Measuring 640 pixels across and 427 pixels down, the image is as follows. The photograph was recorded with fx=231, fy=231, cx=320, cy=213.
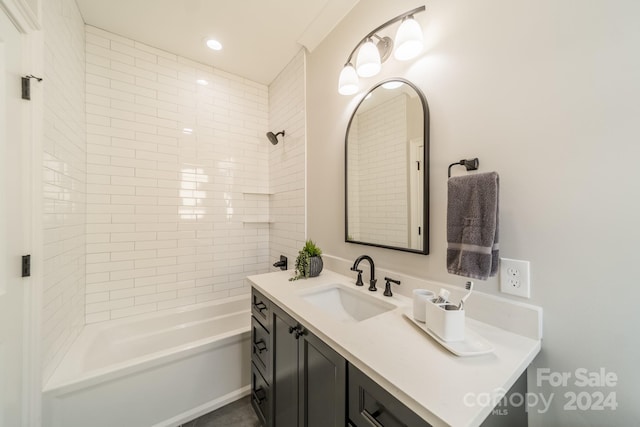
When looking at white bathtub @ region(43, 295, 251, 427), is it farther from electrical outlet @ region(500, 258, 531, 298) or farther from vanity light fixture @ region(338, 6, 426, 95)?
vanity light fixture @ region(338, 6, 426, 95)

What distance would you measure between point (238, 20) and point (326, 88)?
2.68ft

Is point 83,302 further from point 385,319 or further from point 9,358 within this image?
point 385,319

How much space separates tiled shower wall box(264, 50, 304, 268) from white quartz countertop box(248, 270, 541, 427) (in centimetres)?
118

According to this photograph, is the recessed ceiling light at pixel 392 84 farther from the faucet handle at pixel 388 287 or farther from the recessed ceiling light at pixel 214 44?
the recessed ceiling light at pixel 214 44

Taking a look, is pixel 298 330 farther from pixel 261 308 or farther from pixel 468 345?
pixel 468 345

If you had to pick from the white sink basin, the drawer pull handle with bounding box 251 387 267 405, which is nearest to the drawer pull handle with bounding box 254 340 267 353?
the drawer pull handle with bounding box 251 387 267 405

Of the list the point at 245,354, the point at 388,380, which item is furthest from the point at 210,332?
the point at 388,380

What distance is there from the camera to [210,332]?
2182 mm

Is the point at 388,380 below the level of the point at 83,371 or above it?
above

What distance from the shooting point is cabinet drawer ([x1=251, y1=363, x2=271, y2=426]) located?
131 cm

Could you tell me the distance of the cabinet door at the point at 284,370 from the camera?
104 cm

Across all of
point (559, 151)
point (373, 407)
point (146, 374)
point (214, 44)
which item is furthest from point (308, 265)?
point (214, 44)

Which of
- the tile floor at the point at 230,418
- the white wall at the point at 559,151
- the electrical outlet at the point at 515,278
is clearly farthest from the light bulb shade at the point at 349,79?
the tile floor at the point at 230,418

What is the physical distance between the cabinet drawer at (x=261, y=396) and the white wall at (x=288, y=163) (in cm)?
93
